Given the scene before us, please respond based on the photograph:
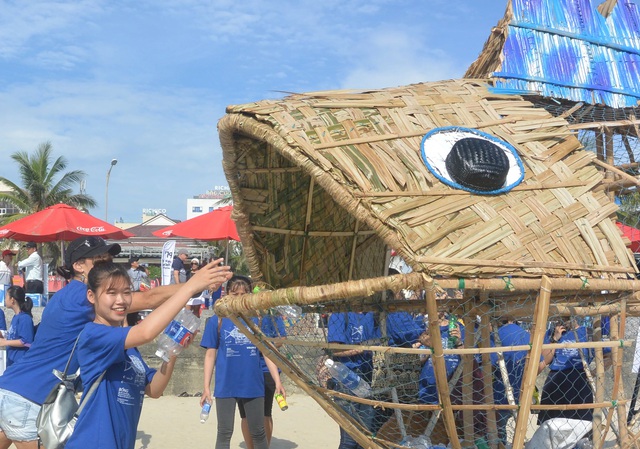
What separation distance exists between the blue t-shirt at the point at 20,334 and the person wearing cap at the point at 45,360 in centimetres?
231

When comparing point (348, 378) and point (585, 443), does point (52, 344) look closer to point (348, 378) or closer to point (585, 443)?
point (348, 378)

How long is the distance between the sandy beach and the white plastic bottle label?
Answer: 13.1 ft

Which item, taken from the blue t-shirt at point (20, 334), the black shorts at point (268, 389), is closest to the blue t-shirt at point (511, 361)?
the black shorts at point (268, 389)

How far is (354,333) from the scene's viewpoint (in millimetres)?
4680

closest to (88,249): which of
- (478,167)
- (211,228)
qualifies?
(478,167)

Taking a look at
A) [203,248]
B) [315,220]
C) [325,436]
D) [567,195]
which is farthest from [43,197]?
[567,195]

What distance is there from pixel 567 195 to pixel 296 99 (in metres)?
1.30

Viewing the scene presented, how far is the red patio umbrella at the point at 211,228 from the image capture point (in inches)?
475

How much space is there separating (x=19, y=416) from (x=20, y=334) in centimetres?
260

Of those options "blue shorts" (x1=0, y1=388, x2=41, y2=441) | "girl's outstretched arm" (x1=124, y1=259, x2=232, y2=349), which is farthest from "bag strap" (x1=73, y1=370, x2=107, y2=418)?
"blue shorts" (x1=0, y1=388, x2=41, y2=441)

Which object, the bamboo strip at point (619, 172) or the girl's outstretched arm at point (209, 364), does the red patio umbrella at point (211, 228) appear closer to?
the girl's outstretched arm at point (209, 364)

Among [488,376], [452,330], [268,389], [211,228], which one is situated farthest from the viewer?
[211,228]

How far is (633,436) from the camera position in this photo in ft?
12.0

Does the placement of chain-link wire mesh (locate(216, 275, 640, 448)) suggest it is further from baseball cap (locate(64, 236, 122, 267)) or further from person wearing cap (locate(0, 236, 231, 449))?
baseball cap (locate(64, 236, 122, 267))
